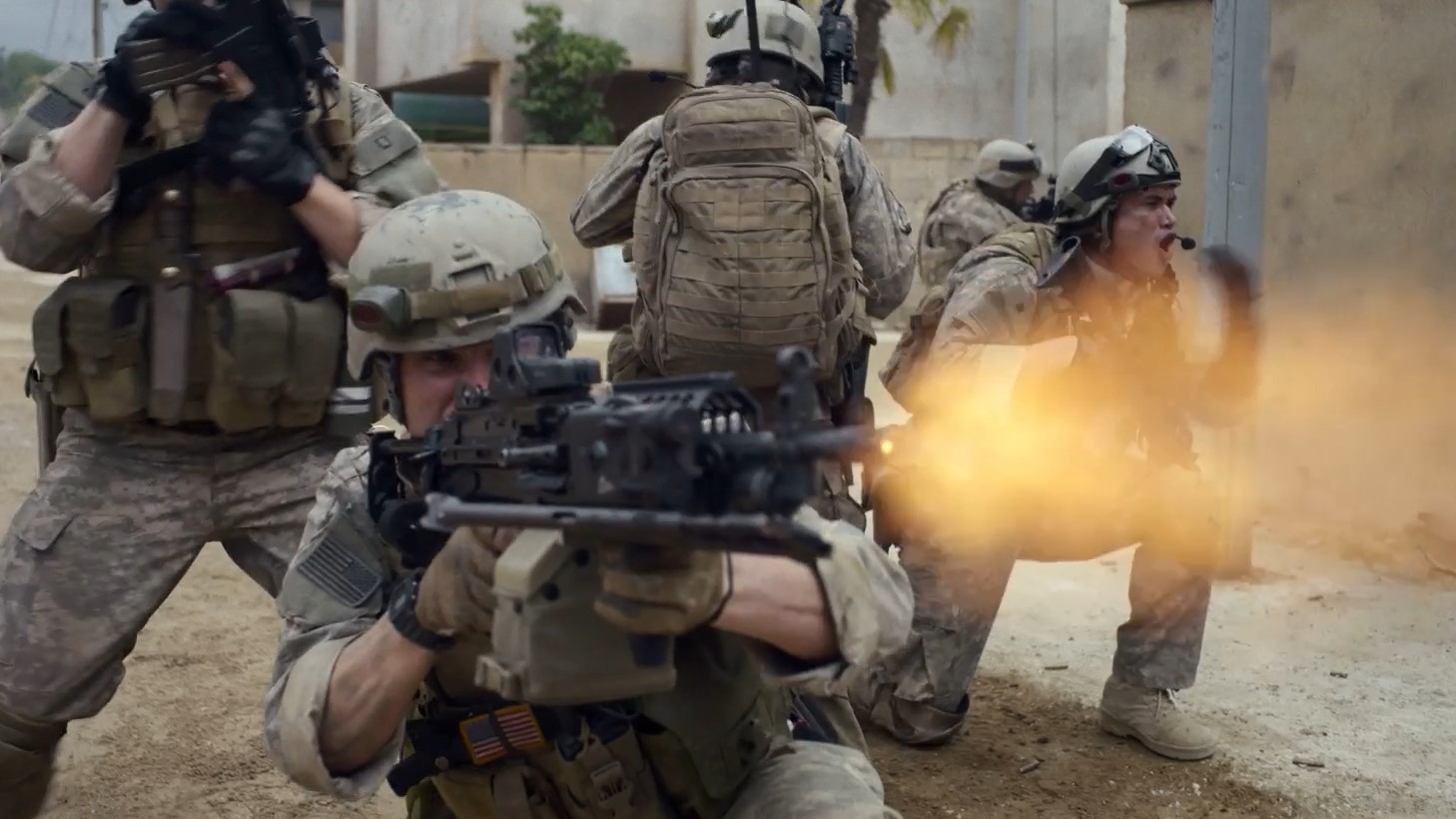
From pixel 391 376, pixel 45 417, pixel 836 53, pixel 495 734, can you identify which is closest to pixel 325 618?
pixel 495 734

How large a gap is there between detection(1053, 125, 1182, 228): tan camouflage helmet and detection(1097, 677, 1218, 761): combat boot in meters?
1.49

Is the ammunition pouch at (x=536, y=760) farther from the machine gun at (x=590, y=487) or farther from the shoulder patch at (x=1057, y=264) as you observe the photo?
the shoulder patch at (x=1057, y=264)

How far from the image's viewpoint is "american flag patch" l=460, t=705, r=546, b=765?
93.0 inches

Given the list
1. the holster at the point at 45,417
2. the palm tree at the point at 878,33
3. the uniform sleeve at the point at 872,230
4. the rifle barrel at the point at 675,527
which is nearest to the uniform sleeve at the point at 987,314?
the uniform sleeve at the point at 872,230

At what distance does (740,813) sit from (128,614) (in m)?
Answer: 1.75

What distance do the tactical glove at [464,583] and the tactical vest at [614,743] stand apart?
29 centimetres

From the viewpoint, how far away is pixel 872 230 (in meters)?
4.40

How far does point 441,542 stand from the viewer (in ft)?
7.75

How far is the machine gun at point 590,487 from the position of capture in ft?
5.39

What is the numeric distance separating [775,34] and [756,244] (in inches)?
40.9

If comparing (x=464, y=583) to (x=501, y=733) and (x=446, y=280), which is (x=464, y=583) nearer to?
(x=501, y=733)

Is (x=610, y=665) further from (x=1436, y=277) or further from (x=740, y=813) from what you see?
(x=1436, y=277)

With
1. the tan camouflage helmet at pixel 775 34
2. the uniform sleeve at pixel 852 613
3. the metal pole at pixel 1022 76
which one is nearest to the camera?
the uniform sleeve at pixel 852 613

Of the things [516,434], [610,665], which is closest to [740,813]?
[610,665]
